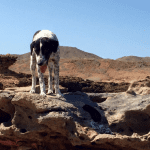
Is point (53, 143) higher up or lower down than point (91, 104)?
lower down

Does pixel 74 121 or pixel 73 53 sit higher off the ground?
pixel 73 53

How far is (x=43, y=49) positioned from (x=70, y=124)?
232cm

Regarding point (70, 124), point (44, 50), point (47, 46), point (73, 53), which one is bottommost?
point (70, 124)

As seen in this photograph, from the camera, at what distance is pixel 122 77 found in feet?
76.2

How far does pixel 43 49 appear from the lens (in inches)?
273

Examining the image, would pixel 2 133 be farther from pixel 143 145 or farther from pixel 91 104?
pixel 143 145

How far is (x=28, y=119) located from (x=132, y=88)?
139 inches

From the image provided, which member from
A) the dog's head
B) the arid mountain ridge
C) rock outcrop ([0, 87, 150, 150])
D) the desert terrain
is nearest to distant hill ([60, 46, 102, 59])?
the arid mountain ridge

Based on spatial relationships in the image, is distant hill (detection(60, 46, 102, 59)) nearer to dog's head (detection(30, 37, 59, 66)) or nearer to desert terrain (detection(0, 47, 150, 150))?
desert terrain (detection(0, 47, 150, 150))

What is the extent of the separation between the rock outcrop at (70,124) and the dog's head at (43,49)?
1.09m

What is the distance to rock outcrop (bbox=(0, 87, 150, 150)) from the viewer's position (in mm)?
5883

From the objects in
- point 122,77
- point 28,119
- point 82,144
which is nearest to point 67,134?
point 82,144

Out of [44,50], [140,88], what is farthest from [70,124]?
[140,88]

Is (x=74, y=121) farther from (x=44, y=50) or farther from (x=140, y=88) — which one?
(x=140, y=88)
